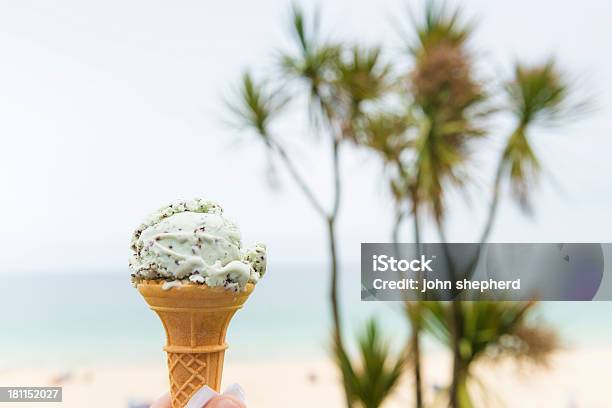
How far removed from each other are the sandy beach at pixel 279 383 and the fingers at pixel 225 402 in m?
9.19

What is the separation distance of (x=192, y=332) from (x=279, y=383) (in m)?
10.9

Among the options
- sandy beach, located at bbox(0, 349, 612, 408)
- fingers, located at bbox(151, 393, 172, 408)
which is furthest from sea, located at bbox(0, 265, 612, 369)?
fingers, located at bbox(151, 393, 172, 408)

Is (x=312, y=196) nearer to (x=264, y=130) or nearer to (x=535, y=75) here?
(x=264, y=130)

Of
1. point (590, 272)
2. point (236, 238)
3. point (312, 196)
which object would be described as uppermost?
point (312, 196)

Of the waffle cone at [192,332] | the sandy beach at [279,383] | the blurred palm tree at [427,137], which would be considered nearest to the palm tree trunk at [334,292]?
the blurred palm tree at [427,137]

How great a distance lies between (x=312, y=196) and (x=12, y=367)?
1047 cm

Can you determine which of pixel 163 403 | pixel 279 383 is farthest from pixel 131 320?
pixel 163 403

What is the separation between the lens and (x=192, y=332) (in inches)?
69.0

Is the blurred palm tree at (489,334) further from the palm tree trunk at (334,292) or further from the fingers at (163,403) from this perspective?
the fingers at (163,403)

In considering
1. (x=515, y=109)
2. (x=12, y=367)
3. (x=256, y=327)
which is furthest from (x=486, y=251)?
(x=12, y=367)

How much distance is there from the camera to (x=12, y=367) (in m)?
13.2

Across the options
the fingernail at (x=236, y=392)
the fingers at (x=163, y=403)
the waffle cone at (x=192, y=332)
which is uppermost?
the waffle cone at (x=192, y=332)

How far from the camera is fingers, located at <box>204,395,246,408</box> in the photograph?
5.28 ft

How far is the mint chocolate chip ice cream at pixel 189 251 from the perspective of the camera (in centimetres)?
164
